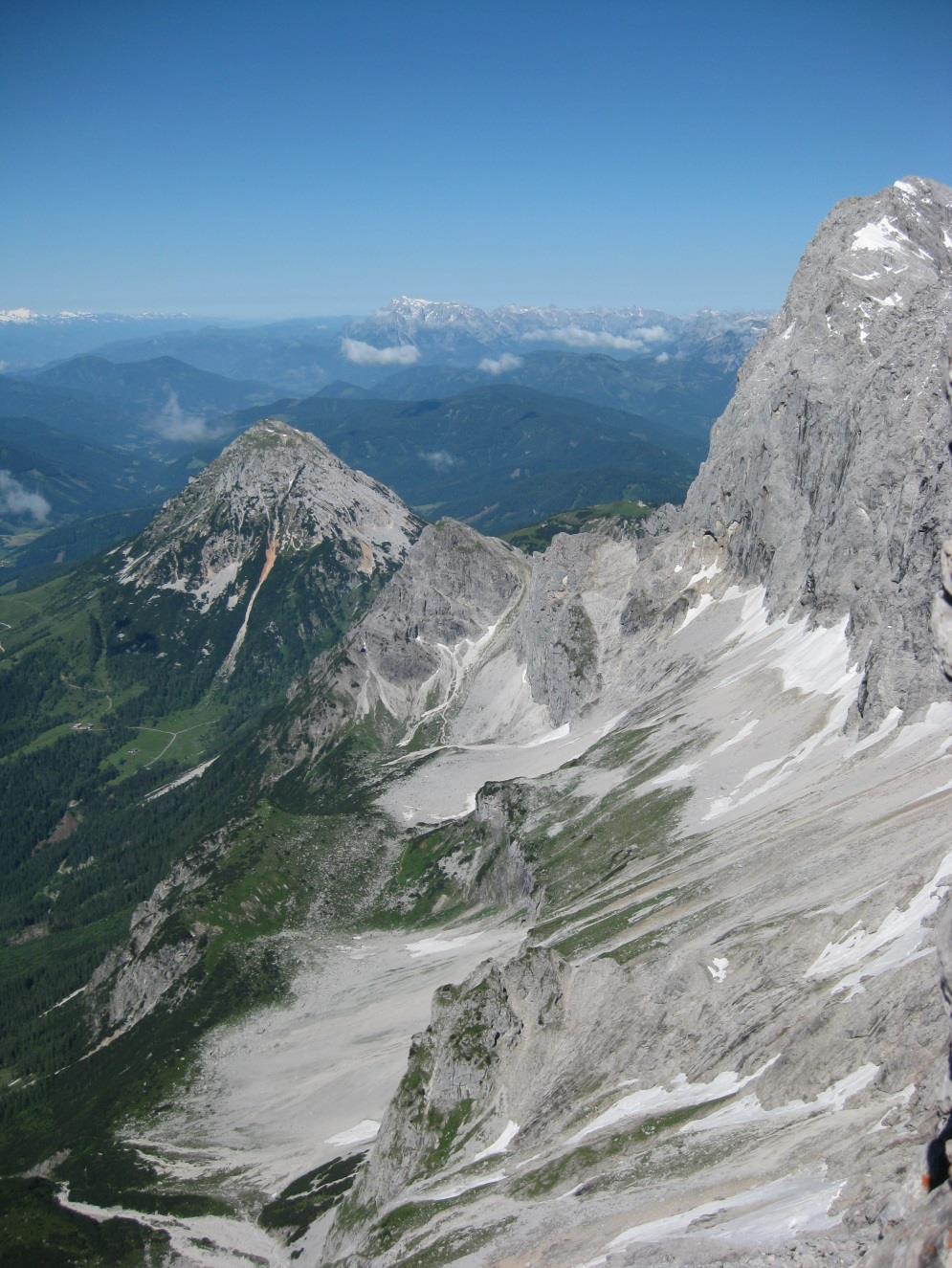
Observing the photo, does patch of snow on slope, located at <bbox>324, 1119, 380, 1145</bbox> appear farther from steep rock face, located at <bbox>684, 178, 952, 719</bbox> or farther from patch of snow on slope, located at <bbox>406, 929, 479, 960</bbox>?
steep rock face, located at <bbox>684, 178, 952, 719</bbox>

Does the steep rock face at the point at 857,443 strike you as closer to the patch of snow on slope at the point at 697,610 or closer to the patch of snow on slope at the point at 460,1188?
the patch of snow on slope at the point at 697,610

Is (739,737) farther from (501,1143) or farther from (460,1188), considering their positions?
(460,1188)

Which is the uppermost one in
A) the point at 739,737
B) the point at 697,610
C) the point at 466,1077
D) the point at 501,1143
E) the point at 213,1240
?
the point at 697,610

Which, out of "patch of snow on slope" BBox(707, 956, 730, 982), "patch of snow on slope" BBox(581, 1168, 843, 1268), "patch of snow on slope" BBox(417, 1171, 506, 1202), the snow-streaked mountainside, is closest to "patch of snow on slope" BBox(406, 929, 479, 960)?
the snow-streaked mountainside

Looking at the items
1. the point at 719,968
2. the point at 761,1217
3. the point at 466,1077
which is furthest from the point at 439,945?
the point at 761,1217

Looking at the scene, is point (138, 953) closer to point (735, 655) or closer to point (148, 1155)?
point (148, 1155)

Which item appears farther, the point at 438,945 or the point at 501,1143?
the point at 438,945

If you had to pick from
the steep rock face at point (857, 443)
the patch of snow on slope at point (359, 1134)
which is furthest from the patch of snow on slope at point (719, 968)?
the patch of snow on slope at point (359, 1134)
